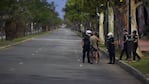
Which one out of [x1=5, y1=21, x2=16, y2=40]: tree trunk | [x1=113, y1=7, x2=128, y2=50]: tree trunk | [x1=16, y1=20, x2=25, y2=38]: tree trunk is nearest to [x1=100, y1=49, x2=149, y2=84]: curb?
[x1=113, y1=7, x2=128, y2=50]: tree trunk

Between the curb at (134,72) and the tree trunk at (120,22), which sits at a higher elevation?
the tree trunk at (120,22)

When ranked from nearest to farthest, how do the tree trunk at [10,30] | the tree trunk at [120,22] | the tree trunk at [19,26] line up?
the tree trunk at [120,22] < the tree trunk at [10,30] < the tree trunk at [19,26]

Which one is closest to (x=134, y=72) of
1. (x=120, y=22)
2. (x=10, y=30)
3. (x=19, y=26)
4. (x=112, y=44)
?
(x=112, y=44)

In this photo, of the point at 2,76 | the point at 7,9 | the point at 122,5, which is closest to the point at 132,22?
the point at 122,5

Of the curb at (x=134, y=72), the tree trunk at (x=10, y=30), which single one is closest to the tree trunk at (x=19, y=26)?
the tree trunk at (x=10, y=30)

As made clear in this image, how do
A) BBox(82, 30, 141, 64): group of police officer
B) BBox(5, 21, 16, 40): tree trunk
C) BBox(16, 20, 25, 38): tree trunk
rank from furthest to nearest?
BBox(16, 20, 25, 38): tree trunk
BBox(5, 21, 16, 40): tree trunk
BBox(82, 30, 141, 64): group of police officer

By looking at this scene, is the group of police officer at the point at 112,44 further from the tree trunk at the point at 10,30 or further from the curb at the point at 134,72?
the tree trunk at the point at 10,30

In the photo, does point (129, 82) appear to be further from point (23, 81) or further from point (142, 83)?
point (23, 81)

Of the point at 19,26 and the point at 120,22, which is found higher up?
the point at 120,22

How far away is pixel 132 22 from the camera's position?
33.7 metres

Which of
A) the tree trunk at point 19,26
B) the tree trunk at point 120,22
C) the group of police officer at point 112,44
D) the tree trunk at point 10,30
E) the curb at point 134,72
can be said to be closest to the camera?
the curb at point 134,72

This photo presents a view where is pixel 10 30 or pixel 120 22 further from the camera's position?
pixel 10 30

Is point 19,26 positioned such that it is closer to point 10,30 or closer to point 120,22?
point 10,30

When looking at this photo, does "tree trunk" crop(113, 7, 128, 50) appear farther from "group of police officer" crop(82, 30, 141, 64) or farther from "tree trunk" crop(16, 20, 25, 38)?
"tree trunk" crop(16, 20, 25, 38)
